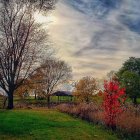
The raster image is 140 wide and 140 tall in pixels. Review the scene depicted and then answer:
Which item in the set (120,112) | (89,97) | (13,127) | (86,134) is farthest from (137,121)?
(89,97)

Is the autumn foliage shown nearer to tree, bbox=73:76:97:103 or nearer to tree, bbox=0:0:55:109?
tree, bbox=0:0:55:109

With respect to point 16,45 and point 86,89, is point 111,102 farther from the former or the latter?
point 86,89

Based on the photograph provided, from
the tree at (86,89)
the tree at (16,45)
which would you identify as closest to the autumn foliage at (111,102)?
the tree at (16,45)

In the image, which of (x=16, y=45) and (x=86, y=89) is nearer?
(x=16, y=45)

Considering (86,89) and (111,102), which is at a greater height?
(86,89)

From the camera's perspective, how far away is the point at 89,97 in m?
66.5

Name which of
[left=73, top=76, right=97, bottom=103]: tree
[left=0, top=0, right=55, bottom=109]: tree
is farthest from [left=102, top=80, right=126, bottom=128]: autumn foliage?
[left=73, top=76, right=97, bottom=103]: tree

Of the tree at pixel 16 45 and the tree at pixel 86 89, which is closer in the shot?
the tree at pixel 16 45

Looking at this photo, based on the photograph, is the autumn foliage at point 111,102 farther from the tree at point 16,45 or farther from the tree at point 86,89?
the tree at point 86,89

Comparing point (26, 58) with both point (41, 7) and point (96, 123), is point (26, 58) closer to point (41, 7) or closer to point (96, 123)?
point (41, 7)

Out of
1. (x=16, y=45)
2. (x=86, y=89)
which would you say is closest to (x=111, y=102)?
(x=16, y=45)

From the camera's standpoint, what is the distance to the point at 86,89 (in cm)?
6800

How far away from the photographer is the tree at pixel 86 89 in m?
66.6

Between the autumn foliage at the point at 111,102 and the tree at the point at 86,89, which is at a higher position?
the tree at the point at 86,89
